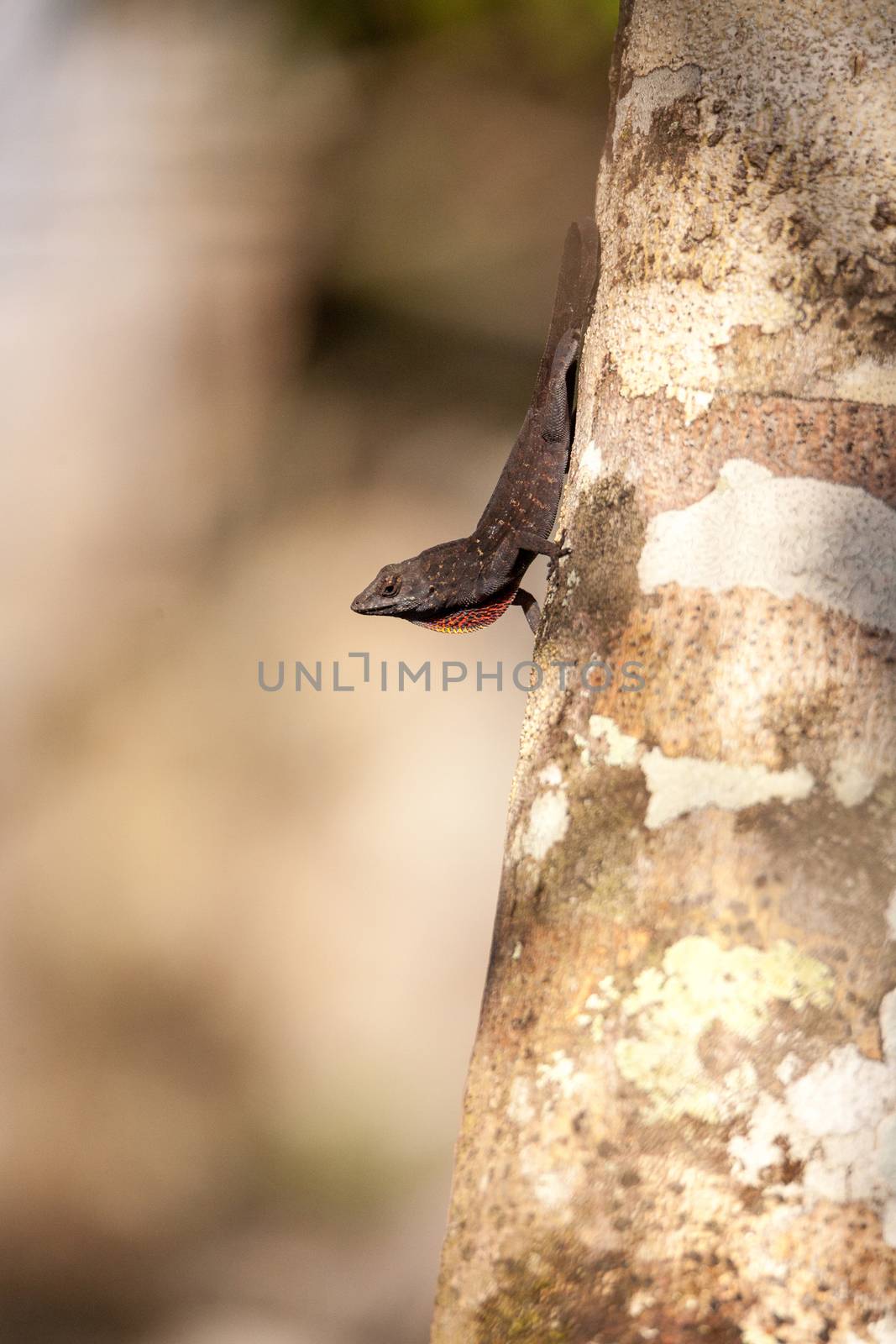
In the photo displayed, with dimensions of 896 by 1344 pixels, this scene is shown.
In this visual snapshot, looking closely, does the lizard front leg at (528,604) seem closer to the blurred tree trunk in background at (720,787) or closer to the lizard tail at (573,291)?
the lizard tail at (573,291)

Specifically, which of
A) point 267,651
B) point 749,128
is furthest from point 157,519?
point 749,128

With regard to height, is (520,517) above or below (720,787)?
above

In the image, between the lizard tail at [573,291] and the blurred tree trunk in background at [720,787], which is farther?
the lizard tail at [573,291]

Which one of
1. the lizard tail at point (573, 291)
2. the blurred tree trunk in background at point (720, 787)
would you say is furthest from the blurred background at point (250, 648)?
the blurred tree trunk in background at point (720, 787)

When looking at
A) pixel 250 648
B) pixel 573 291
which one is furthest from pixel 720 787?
pixel 250 648

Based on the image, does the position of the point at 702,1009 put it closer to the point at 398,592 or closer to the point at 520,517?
the point at 520,517

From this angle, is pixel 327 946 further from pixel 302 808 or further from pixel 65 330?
pixel 65 330

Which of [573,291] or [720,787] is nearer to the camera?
[720,787]

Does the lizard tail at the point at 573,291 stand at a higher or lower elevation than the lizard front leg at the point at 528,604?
higher
